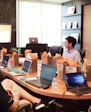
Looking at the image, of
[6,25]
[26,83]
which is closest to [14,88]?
[26,83]

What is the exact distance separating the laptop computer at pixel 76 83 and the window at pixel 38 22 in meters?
4.79

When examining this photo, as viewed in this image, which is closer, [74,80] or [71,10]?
[74,80]

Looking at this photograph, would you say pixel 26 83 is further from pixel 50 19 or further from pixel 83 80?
pixel 50 19

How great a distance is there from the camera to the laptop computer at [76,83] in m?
2.30

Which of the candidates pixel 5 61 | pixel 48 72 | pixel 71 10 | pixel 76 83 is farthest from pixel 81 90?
pixel 71 10

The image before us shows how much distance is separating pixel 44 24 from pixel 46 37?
444 mm

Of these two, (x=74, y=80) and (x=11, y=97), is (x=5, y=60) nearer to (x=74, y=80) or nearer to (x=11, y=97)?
(x=11, y=97)

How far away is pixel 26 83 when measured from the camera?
273 centimetres

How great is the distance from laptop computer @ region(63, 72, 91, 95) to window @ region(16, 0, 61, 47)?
4.79m

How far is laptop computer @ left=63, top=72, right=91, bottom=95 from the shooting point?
2300 millimetres

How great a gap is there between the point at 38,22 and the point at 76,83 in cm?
520

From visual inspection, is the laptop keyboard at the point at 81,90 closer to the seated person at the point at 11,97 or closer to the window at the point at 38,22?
the seated person at the point at 11,97

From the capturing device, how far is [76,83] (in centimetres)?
239

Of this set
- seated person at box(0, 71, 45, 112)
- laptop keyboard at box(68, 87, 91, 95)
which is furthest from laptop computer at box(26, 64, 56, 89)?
laptop keyboard at box(68, 87, 91, 95)
